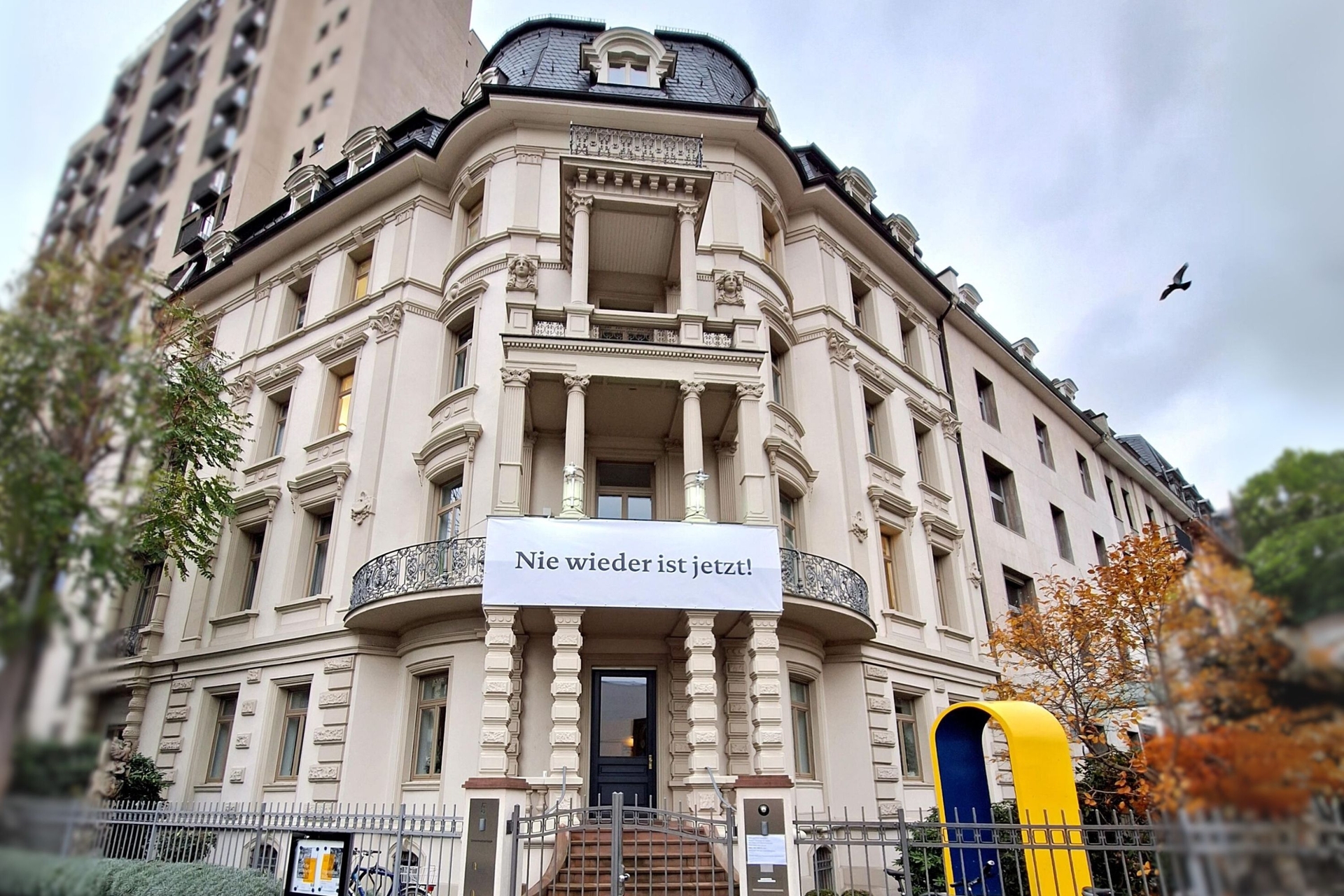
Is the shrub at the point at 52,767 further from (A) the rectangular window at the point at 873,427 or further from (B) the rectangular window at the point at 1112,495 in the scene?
(B) the rectangular window at the point at 1112,495

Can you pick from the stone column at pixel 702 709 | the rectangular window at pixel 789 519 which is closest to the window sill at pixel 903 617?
the rectangular window at pixel 789 519

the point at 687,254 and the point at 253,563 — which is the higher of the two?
the point at 687,254

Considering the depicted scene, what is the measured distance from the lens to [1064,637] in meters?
17.9

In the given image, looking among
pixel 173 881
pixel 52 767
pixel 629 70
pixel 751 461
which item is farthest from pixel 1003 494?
pixel 52 767

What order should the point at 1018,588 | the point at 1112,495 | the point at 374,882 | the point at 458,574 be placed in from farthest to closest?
the point at 1112,495 → the point at 1018,588 → the point at 458,574 → the point at 374,882

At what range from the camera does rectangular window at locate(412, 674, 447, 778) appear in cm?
1445

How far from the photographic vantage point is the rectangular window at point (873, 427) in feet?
67.2

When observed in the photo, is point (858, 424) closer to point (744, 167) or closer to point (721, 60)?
point (744, 167)

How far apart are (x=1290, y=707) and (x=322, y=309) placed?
71.5ft

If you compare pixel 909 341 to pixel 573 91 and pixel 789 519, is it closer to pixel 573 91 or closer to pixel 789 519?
pixel 789 519

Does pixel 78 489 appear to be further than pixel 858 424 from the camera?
No

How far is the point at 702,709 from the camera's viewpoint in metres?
12.5

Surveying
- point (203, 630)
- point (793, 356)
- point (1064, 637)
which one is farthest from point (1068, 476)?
point (203, 630)

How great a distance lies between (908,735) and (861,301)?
39.1ft
